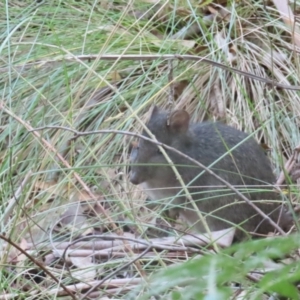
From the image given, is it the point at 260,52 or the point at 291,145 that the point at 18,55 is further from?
the point at 291,145

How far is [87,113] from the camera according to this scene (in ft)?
13.4

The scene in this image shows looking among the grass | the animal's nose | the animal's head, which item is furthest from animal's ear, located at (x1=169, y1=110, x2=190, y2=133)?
the animal's nose

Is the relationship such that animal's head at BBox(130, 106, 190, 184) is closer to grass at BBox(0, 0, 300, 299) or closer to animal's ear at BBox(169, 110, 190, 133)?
animal's ear at BBox(169, 110, 190, 133)

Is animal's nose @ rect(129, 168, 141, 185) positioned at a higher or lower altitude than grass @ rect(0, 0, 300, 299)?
lower

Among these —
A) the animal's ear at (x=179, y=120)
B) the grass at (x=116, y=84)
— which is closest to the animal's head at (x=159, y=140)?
the animal's ear at (x=179, y=120)

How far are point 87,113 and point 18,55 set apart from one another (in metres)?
0.64

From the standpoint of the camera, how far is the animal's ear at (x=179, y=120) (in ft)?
11.7

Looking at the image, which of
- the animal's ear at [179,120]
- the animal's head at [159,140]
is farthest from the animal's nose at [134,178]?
the animal's ear at [179,120]

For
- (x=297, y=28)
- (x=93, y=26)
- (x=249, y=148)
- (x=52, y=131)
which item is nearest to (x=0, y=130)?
(x=52, y=131)

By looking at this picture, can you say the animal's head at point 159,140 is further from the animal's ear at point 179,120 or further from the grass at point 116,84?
the grass at point 116,84

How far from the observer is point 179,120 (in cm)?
361

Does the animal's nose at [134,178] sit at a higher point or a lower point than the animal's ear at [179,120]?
lower

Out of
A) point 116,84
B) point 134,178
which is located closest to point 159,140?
point 134,178

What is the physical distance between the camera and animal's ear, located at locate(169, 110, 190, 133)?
3.56 m
